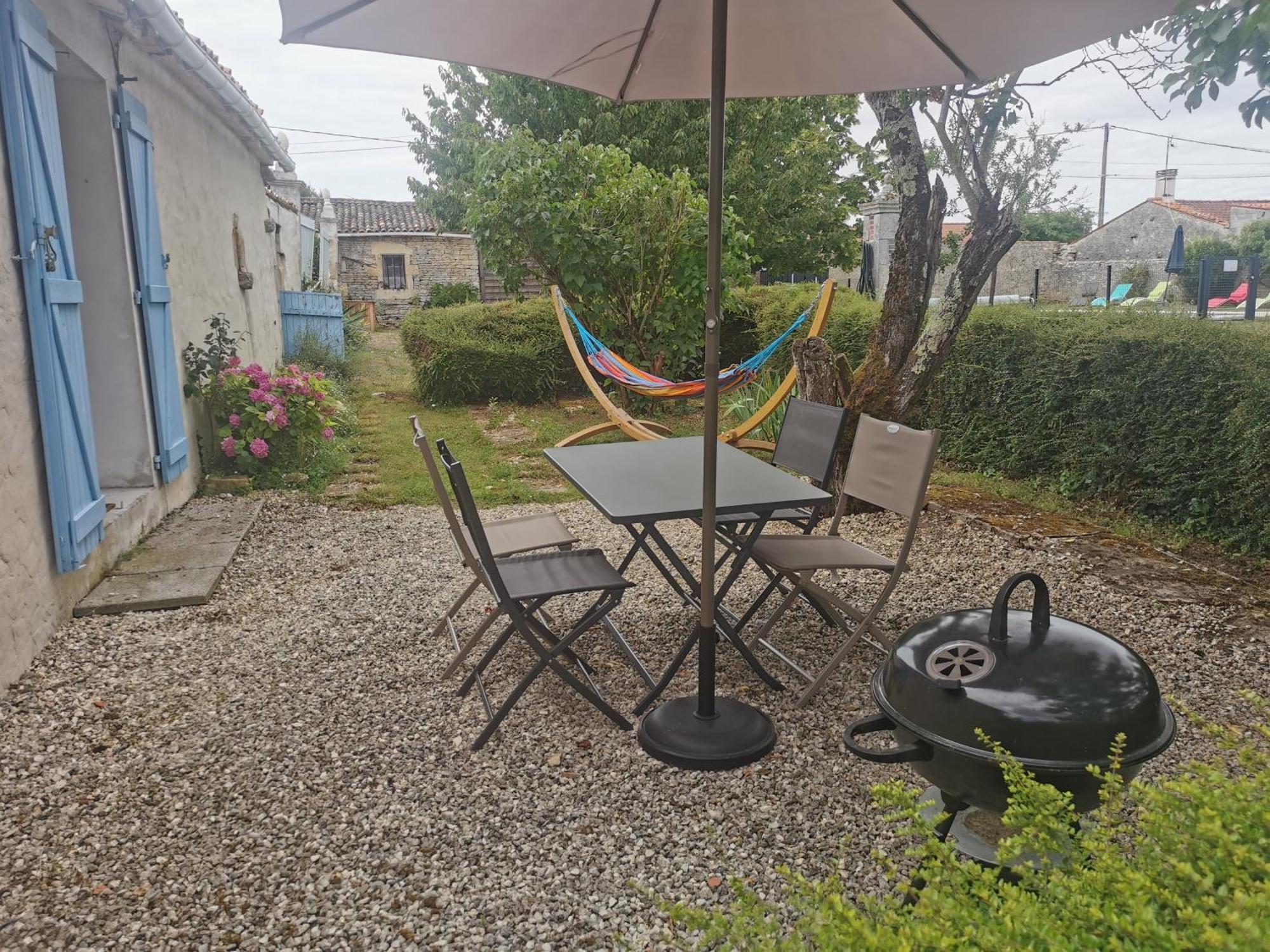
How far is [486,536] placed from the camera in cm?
282

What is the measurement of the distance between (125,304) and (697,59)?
126 inches

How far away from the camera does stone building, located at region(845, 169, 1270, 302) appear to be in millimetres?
23328

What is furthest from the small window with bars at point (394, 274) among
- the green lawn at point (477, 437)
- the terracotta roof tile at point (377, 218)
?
the green lawn at point (477, 437)

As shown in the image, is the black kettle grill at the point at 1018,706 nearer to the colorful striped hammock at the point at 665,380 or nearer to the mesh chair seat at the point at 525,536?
the mesh chair seat at the point at 525,536

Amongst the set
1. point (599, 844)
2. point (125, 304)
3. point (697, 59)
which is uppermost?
point (697, 59)

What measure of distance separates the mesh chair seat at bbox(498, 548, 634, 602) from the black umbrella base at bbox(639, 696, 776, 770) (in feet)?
1.37

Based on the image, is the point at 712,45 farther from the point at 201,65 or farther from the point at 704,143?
the point at 704,143

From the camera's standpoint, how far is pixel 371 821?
2.13 meters

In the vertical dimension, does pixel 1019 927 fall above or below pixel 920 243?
below

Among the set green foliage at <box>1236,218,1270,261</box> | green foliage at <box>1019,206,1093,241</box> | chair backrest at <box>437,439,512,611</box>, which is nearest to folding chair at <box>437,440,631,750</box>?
chair backrest at <box>437,439,512,611</box>

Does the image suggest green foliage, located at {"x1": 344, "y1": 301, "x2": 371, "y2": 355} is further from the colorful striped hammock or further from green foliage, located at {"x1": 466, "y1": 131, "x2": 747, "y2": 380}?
the colorful striped hammock

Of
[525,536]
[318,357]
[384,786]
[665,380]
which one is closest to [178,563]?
[525,536]

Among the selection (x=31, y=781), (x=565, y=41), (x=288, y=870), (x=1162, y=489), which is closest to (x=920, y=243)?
(x=1162, y=489)

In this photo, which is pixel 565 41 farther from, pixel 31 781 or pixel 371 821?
pixel 31 781
